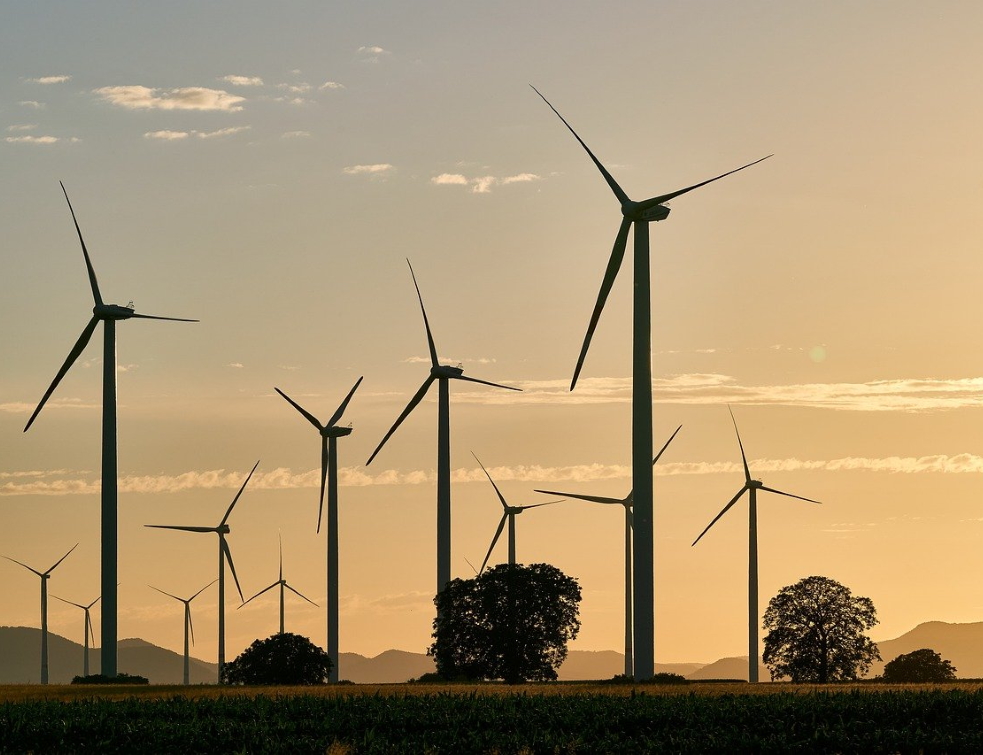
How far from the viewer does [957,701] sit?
65.9 meters

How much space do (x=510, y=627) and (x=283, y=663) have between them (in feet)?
62.1

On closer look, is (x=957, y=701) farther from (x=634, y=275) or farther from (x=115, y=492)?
(x=115, y=492)

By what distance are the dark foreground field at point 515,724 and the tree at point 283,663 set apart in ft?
188

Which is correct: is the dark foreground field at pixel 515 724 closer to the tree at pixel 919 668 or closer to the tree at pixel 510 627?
the tree at pixel 510 627

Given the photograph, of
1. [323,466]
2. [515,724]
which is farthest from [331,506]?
[515,724]

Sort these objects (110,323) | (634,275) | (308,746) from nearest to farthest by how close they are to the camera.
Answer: (308,746) → (634,275) → (110,323)

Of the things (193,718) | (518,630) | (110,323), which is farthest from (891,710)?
(110,323)

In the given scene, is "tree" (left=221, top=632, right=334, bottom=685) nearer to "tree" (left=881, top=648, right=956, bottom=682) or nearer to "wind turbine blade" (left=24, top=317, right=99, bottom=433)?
"wind turbine blade" (left=24, top=317, right=99, bottom=433)

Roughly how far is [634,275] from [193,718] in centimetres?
4869

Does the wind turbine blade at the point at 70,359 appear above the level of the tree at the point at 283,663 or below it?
above

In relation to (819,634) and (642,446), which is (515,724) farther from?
(819,634)

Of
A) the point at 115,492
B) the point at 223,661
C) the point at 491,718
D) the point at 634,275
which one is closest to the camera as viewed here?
the point at 491,718

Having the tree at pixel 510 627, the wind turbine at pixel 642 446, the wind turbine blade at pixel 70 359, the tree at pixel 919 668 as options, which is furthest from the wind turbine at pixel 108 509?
the tree at pixel 919 668

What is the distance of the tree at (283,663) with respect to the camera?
424ft
